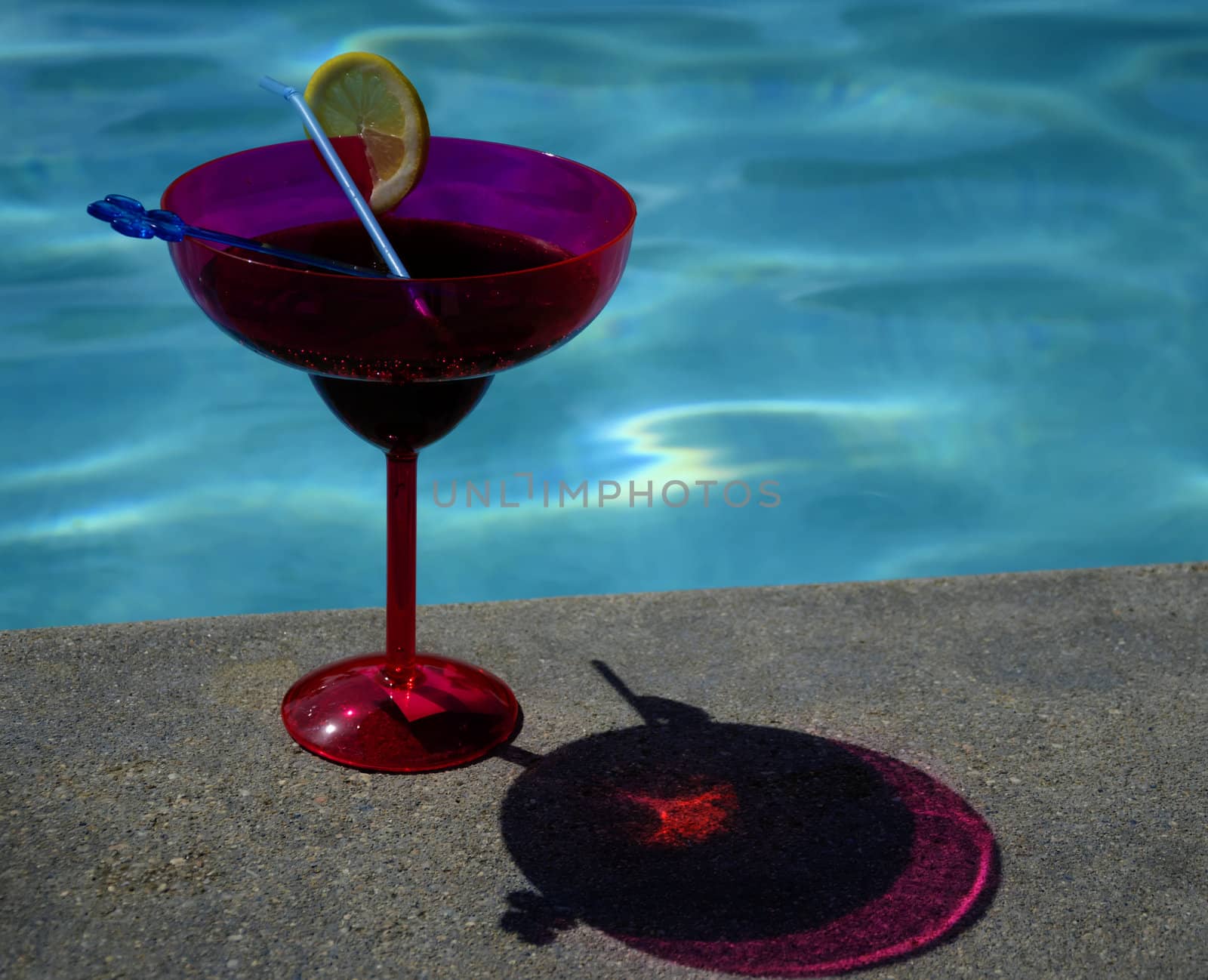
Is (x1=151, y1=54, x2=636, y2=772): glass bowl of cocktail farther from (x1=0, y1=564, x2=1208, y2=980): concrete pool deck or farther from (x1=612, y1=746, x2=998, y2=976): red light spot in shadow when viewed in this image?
(x1=612, y1=746, x2=998, y2=976): red light spot in shadow

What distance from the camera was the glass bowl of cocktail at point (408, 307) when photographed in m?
1.25

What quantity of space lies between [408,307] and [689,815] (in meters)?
0.64

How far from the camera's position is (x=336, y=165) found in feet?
4.77

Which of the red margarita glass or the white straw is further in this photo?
the white straw

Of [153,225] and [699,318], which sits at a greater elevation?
[153,225]

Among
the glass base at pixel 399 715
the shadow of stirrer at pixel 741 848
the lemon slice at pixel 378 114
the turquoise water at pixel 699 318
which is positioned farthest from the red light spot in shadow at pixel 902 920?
the turquoise water at pixel 699 318

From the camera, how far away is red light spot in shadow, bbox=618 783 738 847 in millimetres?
1463

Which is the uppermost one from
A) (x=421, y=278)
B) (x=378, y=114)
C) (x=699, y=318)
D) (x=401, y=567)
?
(x=378, y=114)

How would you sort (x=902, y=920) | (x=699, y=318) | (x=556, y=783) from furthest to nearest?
(x=699, y=318) < (x=556, y=783) < (x=902, y=920)

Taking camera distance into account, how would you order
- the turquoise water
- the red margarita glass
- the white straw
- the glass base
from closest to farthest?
1. the red margarita glass
2. the white straw
3. the glass base
4. the turquoise water

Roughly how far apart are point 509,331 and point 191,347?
2160 mm

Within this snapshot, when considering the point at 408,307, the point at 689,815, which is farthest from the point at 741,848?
the point at 408,307

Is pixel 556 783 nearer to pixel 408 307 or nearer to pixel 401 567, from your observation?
pixel 401 567

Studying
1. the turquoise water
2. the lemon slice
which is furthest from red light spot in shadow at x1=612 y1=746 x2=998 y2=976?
the turquoise water
